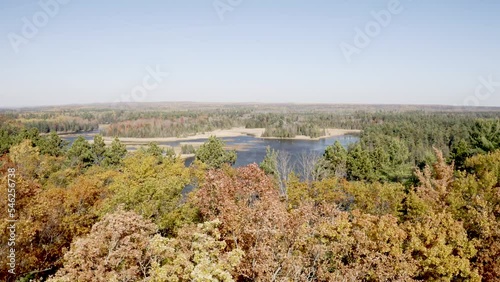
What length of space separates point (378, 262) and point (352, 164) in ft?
97.0

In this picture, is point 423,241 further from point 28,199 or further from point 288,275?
point 28,199

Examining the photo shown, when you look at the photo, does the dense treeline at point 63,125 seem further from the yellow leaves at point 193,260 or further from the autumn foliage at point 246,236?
the yellow leaves at point 193,260

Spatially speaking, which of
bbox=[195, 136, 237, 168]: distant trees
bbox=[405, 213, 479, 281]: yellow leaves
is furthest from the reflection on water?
bbox=[405, 213, 479, 281]: yellow leaves

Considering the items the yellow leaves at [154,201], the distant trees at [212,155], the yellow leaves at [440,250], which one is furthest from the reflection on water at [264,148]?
the yellow leaves at [440,250]

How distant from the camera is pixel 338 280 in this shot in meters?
Answer: 10.6

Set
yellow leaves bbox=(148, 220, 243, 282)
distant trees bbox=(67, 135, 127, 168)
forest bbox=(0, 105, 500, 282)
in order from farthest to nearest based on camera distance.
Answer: distant trees bbox=(67, 135, 127, 168) < forest bbox=(0, 105, 500, 282) < yellow leaves bbox=(148, 220, 243, 282)

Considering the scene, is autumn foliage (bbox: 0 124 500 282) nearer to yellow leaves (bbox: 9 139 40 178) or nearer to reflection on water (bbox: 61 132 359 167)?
yellow leaves (bbox: 9 139 40 178)

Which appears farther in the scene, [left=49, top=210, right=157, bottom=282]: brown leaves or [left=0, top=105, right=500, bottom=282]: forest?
[left=0, top=105, right=500, bottom=282]: forest

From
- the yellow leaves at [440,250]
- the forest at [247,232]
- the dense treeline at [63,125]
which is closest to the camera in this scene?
the forest at [247,232]

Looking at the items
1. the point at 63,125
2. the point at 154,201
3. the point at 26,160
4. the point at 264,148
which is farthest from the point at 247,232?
the point at 63,125

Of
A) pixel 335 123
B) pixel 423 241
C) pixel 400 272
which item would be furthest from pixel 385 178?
pixel 335 123

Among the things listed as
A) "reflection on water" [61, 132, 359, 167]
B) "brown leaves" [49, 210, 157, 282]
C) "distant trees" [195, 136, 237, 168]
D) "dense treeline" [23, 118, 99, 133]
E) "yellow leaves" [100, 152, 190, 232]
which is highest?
"brown leaves" [49, 210, 157, 282]

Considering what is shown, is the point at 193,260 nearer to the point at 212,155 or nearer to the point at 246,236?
the point at 246,236

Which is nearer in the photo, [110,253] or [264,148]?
[110,253]
